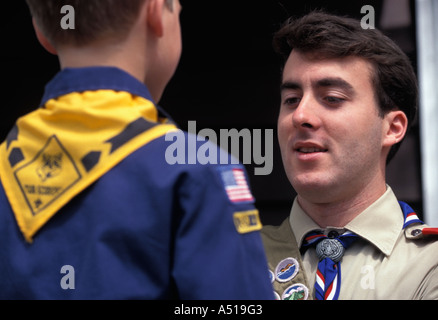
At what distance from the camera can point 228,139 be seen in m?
3.32

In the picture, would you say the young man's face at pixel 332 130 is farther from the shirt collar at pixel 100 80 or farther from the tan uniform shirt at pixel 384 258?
the shirt collar at pixel 100 80

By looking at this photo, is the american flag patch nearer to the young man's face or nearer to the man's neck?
the young man's face

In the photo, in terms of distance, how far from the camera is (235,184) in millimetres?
955

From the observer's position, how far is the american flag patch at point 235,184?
939 millimetres

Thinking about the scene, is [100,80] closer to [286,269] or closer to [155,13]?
[155,13]

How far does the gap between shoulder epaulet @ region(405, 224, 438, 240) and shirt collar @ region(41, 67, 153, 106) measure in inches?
42.5

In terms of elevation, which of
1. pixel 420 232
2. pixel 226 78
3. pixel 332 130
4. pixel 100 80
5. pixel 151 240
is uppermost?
pixel 100 80

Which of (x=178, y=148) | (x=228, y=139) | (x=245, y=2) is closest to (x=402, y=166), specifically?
(x=228, y=139)

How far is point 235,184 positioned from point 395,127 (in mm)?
1169

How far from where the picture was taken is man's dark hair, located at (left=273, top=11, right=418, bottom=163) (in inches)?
74.9

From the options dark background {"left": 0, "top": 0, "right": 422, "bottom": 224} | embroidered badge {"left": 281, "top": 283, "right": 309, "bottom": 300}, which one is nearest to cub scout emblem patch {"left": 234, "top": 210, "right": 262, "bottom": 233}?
embroidered badge {"left": 281, "top": 283, "right": 309, "bottom": 300}

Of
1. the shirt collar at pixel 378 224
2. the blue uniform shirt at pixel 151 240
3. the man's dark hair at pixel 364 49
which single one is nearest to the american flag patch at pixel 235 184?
the blue uniform shirt at pixel 151 240

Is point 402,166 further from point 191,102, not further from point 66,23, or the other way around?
point 66,23

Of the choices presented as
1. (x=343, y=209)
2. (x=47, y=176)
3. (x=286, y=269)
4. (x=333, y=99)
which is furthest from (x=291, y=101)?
(x=47, y=176)
